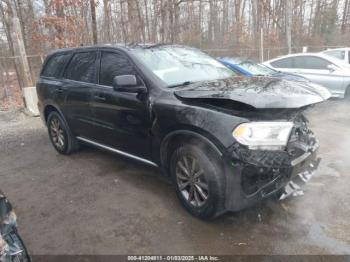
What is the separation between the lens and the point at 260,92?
9.59ft

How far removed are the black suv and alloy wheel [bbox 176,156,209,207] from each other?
0.04 feet

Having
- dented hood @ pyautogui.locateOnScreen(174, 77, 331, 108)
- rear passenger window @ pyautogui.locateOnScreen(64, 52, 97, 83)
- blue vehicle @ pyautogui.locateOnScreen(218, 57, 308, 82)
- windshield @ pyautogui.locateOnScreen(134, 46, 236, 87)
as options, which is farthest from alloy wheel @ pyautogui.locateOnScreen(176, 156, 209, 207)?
blue vehicle @ pyautogui.locateOnScreen(218, 57, 308, 82)

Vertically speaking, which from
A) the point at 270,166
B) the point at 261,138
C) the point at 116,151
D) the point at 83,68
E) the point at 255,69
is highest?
the point at 83,68

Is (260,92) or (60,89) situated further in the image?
(60,89)

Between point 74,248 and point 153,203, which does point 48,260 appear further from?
point 153,203

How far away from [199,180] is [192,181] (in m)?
0.11

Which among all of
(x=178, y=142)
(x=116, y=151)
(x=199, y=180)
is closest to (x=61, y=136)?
(x=116, y=151)

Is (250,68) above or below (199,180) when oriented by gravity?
above

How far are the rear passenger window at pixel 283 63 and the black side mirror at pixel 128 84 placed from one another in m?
7.13

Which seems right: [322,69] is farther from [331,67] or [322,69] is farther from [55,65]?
[55,65]

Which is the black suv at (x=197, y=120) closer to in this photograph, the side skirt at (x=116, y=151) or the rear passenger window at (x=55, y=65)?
the side skirt at (x=116, y=151)

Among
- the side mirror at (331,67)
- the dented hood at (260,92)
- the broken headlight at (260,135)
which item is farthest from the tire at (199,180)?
the side mirror at (331,67)

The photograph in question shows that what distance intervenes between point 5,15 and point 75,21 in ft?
31.4

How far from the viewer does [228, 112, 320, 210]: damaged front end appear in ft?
8.87
